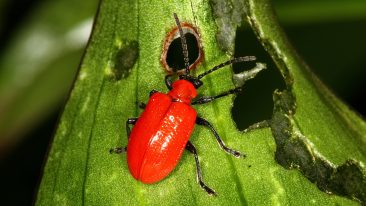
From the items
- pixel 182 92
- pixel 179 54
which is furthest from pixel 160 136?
pixel 179 54

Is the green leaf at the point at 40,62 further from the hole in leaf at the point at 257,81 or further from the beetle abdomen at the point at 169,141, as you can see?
the beetle abdomen at the point at 169,141

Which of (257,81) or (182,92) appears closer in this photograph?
(182,92)

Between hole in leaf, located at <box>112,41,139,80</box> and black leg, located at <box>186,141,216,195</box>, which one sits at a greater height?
hole in leaf, located at <box>112,41,139,80</box>

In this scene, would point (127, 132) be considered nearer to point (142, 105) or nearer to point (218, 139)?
point (142, 105)

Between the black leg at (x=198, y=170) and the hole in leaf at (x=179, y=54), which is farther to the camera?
the hole in leaf at (x=179, y=54)

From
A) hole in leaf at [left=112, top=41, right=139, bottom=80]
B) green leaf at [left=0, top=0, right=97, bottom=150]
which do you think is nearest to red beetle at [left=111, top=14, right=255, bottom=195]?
hole in leaf at [left=112, top=41, right=139, bottom=80]

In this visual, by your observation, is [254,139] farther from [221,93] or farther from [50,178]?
[50,178]

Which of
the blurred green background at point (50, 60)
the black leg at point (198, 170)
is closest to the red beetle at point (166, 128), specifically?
the black leg at point (198, 170)

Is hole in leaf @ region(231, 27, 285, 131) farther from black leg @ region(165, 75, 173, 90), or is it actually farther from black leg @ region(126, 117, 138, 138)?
black leg @ region(126, 117, 138, 138)
